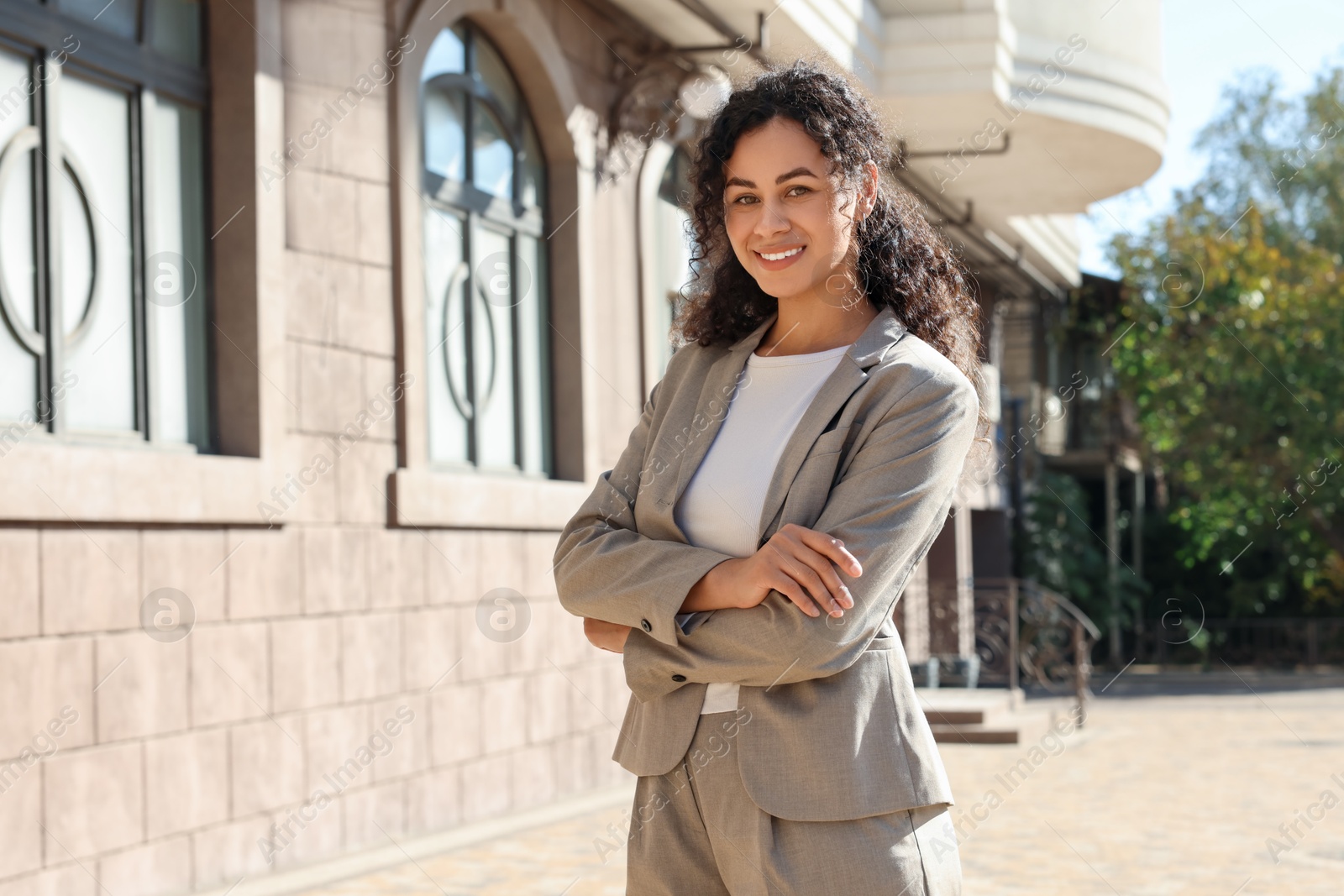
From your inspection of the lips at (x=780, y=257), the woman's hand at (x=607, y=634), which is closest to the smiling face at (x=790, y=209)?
the lips at (x=780, y=257)

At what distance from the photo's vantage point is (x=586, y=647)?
897cm

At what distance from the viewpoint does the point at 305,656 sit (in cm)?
638

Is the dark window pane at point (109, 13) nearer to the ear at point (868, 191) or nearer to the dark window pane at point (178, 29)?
the dark window pane at point (178, 29)

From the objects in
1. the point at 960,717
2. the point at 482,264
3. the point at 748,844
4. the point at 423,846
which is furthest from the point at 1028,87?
the point at 748,844

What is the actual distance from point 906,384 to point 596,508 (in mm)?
600

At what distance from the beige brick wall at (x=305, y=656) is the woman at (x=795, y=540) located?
3261 millimetres

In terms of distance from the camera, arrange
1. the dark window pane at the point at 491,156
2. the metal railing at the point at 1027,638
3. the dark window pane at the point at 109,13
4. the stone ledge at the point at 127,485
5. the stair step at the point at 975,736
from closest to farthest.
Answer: the stone ledge at the point at 127,485
the dark window pane at the point at 109,13
the dark window pane at the point at 491,156
the stair step at the point at 975,736
the metal railing at the point at 1027,638

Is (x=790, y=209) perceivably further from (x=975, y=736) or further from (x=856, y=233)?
(x=975, y=736)

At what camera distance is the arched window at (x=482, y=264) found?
7.99 m

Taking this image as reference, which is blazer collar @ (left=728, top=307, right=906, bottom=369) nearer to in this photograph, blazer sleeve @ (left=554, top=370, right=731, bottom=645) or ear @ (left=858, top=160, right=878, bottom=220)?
ear @ (left=858, top=160, right=878, bottom=220)

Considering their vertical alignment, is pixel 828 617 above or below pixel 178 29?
below

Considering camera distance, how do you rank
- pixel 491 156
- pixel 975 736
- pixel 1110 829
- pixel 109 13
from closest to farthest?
pixel 109 13 → pixel 1110 829 → pixel 491 156 → pixel 975 736

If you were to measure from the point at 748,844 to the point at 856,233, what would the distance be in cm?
96

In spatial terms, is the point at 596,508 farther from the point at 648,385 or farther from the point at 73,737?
the point at 648,385
